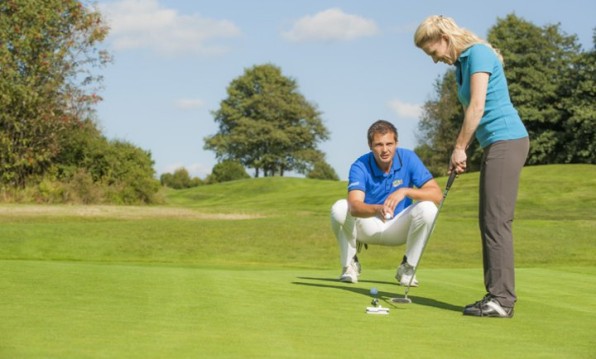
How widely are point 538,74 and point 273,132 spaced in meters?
27.4

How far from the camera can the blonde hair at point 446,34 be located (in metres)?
6.31

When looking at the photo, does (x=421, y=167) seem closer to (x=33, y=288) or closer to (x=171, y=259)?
(x=33, y=288)

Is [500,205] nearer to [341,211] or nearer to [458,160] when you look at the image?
[458,160]

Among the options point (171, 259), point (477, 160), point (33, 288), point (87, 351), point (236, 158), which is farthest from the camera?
point (236, 158)

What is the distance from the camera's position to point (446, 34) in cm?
631

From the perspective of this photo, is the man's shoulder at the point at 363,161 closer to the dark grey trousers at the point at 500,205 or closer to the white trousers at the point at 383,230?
the white trousers at the point at 383,230

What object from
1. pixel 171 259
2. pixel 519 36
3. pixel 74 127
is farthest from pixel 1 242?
pixel 519 36

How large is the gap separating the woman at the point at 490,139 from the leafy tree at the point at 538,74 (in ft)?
165

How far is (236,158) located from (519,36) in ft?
99.9

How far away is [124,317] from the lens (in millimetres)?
5289

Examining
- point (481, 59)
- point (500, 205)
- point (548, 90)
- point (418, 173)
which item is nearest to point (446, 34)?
point (481, 59)

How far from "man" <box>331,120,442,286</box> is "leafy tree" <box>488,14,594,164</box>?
159 feet

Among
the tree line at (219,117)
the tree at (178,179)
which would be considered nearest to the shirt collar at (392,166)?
the tree line at (219,117)

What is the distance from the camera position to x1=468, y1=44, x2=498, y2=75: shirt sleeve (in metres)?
6.20
